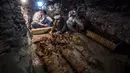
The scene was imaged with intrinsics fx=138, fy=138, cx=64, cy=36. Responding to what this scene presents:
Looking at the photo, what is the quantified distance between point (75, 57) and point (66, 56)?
0.30 meters

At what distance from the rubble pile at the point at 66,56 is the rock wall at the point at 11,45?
128 cm

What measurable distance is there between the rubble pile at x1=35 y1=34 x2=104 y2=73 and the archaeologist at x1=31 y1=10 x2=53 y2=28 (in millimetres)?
1339

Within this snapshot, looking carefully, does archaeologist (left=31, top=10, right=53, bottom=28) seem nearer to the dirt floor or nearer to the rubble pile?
the rubble pile

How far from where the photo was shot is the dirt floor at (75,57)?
3679 millimetres

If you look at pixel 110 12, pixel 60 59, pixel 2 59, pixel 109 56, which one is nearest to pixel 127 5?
pixel 110 12

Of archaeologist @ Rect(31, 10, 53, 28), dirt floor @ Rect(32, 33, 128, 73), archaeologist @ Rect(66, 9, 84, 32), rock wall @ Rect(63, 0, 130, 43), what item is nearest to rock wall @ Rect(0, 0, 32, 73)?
dirt floor @ Rect(32, 33, 128, 73)

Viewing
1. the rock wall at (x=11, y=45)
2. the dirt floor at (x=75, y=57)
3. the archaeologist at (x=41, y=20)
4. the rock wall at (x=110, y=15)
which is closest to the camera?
the rock wall at (x=11, y=45)

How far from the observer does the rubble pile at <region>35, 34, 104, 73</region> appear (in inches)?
146

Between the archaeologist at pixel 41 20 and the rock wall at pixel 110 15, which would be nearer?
the rock wall at pixel 110 15

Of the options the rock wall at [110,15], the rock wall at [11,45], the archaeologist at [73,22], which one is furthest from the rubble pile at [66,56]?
the rock wall at [11,45]

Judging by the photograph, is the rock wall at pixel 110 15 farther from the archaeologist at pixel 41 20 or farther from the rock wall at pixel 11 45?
the rock wall at pixel 11 45

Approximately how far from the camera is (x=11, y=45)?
253 cm

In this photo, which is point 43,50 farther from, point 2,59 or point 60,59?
point 2,59

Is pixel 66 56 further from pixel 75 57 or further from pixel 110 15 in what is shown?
pixel 110 15
